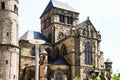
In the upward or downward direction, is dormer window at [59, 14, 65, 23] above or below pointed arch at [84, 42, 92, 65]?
above

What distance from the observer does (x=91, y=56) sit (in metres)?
72.2

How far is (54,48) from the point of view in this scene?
77.2 m

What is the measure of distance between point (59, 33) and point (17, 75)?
59.1 feet

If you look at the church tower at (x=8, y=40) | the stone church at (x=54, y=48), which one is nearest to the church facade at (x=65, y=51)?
the stone church at (x=54, y=48)

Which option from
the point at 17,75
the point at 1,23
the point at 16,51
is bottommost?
the point at 17,75

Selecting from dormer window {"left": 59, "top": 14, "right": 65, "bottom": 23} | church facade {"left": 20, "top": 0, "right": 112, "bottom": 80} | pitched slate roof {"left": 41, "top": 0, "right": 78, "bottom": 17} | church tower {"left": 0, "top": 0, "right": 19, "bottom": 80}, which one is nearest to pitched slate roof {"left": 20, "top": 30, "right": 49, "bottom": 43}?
church facade {"left": 20, "top": 0, "right": 112, "bottom": 80}

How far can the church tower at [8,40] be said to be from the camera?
205 feet

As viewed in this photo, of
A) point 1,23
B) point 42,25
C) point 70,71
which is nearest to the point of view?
point 1,23

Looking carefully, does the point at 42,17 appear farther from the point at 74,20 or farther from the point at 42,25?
the point at 74,20

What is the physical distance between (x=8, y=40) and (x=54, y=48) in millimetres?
15458

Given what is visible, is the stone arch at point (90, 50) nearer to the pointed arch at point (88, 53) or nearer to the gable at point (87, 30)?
the pointed arch at point (88, 53)

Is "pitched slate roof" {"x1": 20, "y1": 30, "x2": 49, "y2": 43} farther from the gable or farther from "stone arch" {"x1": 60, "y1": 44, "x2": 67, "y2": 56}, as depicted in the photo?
the gable

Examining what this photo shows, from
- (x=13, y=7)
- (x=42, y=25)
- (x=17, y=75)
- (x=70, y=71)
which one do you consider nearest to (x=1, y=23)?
(x=13, y=7)

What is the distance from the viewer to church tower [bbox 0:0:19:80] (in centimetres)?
6262
